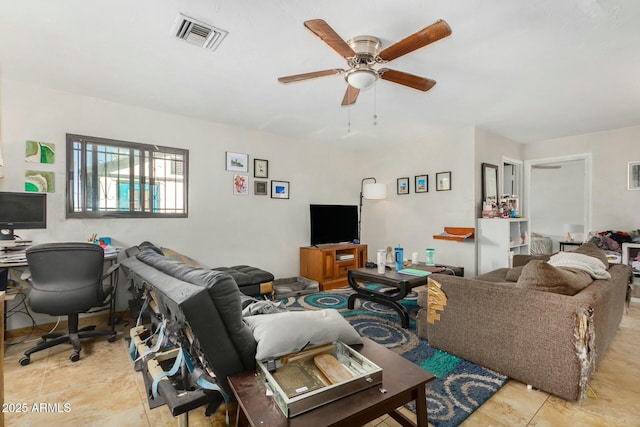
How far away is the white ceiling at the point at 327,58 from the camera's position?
1.86 metres

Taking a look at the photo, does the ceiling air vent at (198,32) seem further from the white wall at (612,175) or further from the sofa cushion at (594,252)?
the white wall at (612,175)

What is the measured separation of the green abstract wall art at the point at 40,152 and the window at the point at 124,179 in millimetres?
133

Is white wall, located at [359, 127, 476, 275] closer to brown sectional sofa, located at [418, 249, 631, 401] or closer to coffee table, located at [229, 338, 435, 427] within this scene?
brown sectional sofa, located at [418, 249, 631, 401]

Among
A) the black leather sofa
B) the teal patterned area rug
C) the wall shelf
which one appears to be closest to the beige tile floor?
the teal patterned area rug

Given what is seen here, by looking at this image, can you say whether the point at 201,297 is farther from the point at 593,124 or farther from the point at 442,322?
the point at 593,124

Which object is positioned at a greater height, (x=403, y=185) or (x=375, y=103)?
(x=375, y=103)

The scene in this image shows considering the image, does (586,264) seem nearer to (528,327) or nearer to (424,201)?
(528,327)

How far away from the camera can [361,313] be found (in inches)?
128

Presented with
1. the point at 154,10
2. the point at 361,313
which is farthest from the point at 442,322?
the point at 154,10

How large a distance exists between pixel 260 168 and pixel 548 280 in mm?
3678

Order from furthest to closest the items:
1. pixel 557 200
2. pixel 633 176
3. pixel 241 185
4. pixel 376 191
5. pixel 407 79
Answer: pixel 557 200 → pixel 376 191 → pixel 241 185 → pixel 633 176 → pixel 407 79

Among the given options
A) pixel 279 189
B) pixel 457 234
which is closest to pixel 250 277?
pixel 279 189

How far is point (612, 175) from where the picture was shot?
14.2 feet

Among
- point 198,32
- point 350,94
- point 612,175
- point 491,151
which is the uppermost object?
point 198,32
